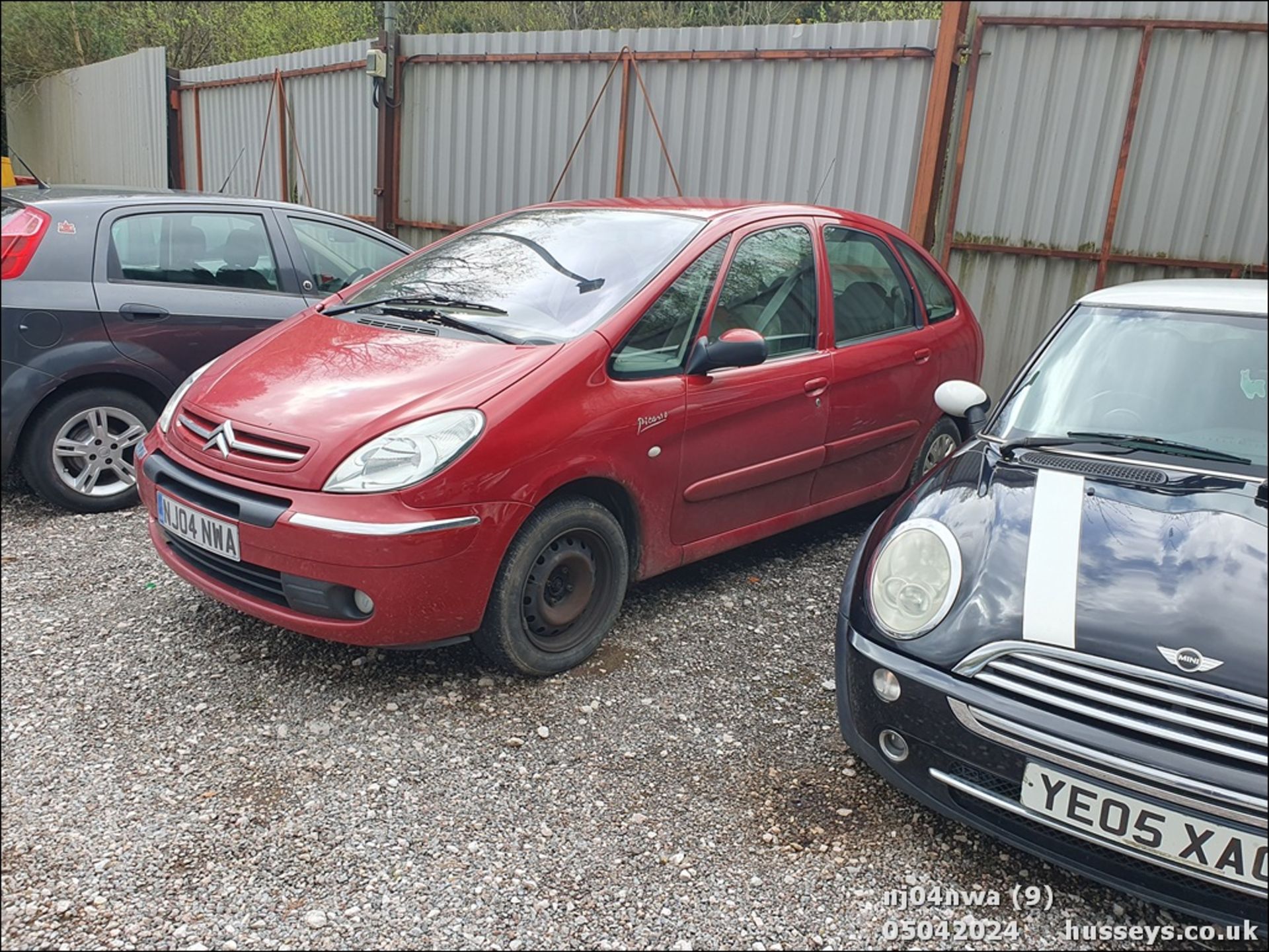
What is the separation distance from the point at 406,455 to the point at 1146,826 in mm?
2049

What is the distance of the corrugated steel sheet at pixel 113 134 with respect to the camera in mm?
8336

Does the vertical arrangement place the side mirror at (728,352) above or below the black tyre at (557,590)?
above

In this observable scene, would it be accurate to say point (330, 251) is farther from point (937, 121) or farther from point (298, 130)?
point (298, 130)

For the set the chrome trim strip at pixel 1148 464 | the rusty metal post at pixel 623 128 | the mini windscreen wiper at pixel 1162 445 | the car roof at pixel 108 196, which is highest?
the rusty metal post at pixel 623 128

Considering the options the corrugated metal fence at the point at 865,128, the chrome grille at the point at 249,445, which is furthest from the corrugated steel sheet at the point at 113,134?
the chrome grille at the point at 249,445

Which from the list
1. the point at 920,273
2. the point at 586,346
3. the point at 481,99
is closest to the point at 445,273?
the point at 586,346

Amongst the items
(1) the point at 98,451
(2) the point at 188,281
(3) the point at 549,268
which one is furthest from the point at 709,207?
(1) the point at 98,451

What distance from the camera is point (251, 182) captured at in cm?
1060

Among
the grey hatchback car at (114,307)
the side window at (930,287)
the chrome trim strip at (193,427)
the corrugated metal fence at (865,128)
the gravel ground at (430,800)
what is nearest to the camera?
the gravel ground at (430,800)

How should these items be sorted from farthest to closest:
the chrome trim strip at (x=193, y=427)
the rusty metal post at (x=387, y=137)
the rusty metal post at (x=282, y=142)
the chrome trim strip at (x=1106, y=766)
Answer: the rusty metal post at (x=282, y=142) → the rusty metal post at (x=387, y=137) → the chrome trim strip at (x=193, y=427) → the chrome trim strip at (x=1106, y=766)

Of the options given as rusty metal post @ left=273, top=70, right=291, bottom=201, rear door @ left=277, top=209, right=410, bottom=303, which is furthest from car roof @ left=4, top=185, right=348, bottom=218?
rusty metal post @ left=273, top=70, right=291, bottom=201

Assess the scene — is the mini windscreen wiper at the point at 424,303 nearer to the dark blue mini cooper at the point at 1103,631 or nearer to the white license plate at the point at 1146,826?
the dark blue mini cooper at the point at 1103,631

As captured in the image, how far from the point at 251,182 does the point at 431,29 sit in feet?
8.67

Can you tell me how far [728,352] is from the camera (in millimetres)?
3252
